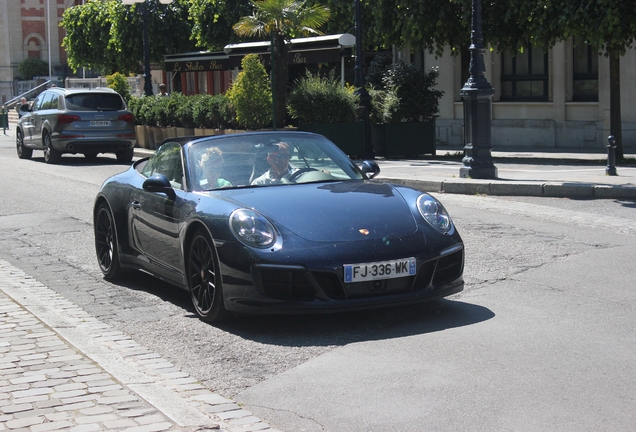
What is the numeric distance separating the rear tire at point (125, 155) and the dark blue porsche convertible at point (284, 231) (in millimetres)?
16196

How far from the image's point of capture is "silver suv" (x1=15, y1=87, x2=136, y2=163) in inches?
901

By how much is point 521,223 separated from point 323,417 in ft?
23.7

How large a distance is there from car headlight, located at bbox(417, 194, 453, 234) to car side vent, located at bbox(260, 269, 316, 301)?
108cm

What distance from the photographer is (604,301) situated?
276 inches

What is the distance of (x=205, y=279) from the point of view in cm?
673

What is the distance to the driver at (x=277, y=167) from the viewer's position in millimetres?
7305

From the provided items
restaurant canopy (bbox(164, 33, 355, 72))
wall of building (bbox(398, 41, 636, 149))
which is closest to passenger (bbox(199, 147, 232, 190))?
restaurant canopy (bbox(164, 33, 355, 72))

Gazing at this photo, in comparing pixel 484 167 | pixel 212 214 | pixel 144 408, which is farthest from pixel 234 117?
pixel 144 408

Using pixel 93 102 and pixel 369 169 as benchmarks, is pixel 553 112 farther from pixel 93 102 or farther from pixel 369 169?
pixel 369 169

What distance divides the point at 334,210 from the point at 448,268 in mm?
903

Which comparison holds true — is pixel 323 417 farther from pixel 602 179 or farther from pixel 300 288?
pixel 602 179

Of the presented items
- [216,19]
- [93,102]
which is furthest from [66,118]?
[216,19]

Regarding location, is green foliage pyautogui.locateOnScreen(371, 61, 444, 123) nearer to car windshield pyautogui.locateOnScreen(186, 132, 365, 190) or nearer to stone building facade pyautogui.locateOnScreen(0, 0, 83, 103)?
car windshield pyautogui.locateOnScreen(186, 132, 365, 190)

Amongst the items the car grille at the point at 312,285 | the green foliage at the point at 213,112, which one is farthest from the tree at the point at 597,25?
the car grille at the point at 312,285
